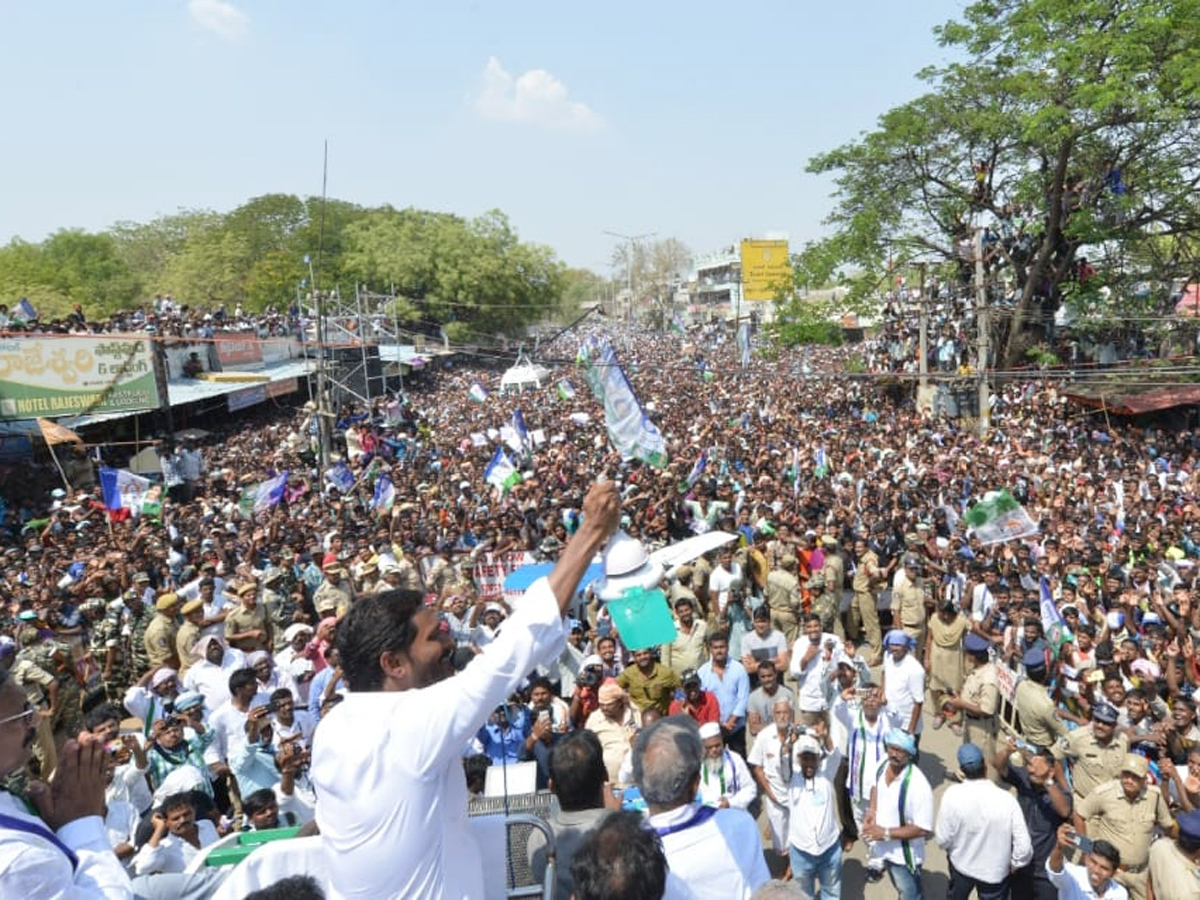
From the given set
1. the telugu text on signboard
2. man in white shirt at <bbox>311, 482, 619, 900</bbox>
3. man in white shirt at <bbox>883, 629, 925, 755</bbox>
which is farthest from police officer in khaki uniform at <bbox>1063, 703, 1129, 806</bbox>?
the telugu text on signboard

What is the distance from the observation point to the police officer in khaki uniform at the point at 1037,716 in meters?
5.02

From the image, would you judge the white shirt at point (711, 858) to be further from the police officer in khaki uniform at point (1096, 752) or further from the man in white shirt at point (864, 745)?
the police officer in khaki uniform at point (1096, 752)

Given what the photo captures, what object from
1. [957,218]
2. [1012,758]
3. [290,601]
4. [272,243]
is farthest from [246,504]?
[272,243]

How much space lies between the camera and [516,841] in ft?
7.16

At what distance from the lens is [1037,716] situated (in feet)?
16.6

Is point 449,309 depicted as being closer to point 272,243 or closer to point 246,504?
point 272,243

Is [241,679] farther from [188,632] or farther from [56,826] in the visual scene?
[56,826]

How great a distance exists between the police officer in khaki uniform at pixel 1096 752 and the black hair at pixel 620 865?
139 inches

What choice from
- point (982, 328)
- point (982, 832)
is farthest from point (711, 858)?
point (982, 328)

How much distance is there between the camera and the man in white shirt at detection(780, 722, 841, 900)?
4.23 meters

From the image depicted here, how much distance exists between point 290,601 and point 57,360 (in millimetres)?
11304

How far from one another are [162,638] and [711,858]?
560cm

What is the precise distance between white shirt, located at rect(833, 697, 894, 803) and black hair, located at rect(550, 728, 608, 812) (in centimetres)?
214

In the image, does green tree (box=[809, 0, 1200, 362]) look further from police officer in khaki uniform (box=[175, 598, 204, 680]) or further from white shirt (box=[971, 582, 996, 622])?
police officer in khaki uniform (box=[175, 598, 204, 680])
